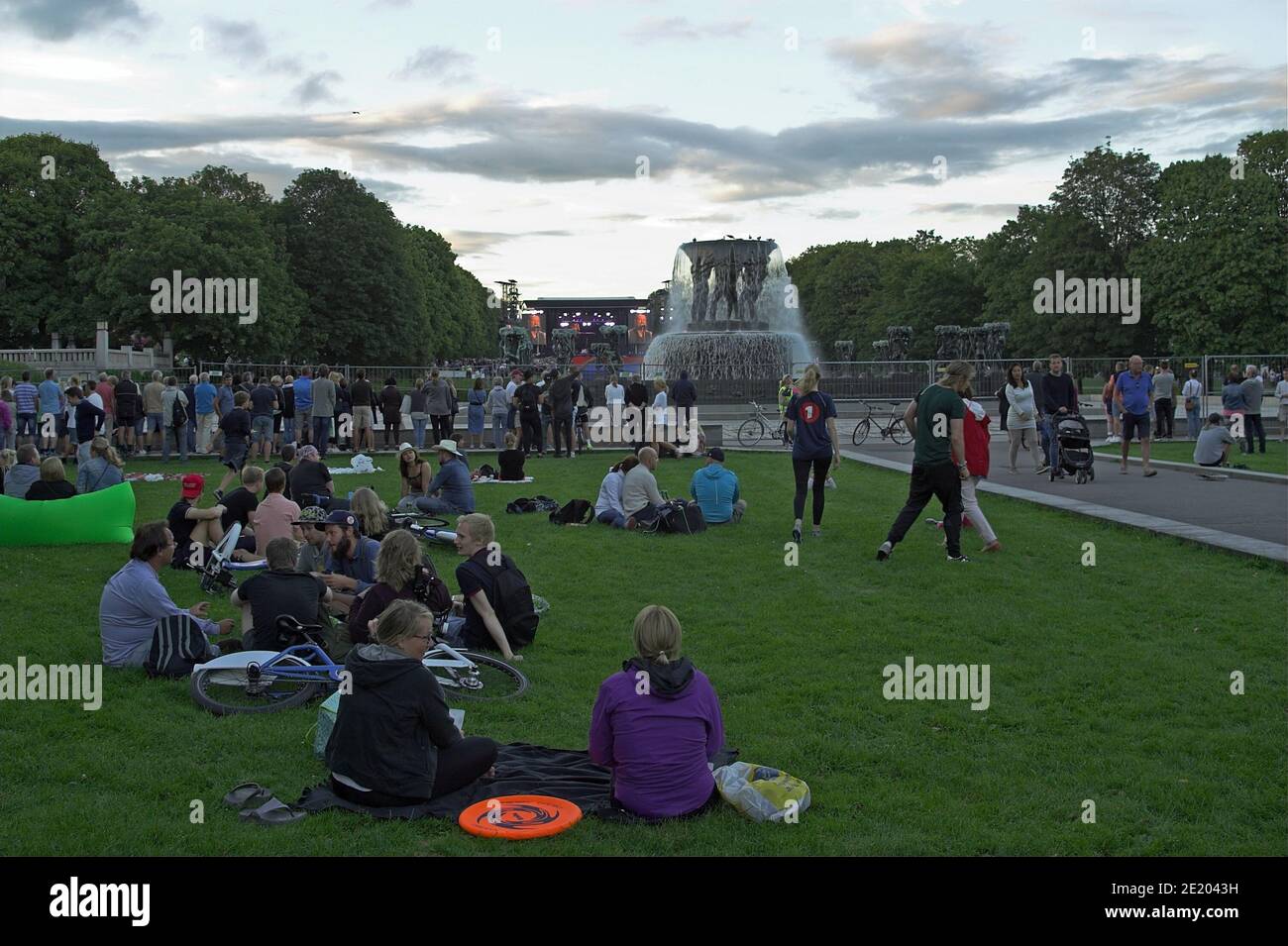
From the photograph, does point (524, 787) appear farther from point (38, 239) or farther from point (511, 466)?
point (38, 239)

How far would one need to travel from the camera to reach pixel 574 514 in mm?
15969

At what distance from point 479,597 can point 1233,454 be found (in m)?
21.5

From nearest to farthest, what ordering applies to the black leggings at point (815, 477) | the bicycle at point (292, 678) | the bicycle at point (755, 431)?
the bicycle at point (292, 678)
the black leggings at point (815, 477)
the bicycle at point (755, 431)

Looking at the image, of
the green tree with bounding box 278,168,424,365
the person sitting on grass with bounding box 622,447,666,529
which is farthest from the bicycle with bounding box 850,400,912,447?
the green tree with bounding box 278,168,424,365

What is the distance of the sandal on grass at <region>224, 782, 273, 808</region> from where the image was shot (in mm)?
5867

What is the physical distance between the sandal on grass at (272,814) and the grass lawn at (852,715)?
0.09m

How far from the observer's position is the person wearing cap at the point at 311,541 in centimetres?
1057

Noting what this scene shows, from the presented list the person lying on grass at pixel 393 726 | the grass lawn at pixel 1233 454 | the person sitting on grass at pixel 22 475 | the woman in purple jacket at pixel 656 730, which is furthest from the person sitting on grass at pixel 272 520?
the grass lawn at pixel 1233 454

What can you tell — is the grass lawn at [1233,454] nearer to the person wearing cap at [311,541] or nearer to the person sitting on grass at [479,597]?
the person wearing cap at [311,541]

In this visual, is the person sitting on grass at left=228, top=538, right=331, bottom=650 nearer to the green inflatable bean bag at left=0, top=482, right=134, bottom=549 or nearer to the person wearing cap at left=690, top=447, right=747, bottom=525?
the green inflatable bean bag at left=0, top=482, right=134, bottom=549

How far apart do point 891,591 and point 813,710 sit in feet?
13.0
